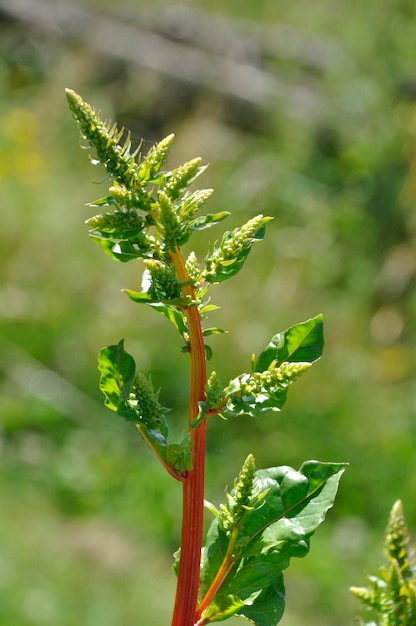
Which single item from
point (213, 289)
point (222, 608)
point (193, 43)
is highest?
point (193, 43)

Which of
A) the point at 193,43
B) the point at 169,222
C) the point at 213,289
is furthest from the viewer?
the point at 193,43

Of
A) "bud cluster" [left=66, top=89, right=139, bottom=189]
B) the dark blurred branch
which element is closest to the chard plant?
"bud cluster" [left=66, top=89, right=139, bottom=189]

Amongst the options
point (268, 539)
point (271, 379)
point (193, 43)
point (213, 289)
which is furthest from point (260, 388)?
point (193, 43)

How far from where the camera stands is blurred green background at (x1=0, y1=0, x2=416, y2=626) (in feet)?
13.7

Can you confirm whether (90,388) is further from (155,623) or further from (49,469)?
(155,623)

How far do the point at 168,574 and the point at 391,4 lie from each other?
13.0 ft

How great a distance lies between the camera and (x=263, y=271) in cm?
593

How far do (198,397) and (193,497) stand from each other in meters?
0.07

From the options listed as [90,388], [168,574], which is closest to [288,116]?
[90,388]

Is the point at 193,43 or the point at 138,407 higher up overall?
the point at 193,43

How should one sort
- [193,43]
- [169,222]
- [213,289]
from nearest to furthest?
[169,222]
[213,289]
[193,43]

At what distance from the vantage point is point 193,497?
61cm

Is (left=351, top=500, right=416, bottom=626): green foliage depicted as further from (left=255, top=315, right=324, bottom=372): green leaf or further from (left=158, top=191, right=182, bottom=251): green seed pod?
(left=158, top=191, right=182, bottom=251): green seed pod

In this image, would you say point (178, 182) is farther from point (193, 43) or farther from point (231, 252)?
point (193, 43)
